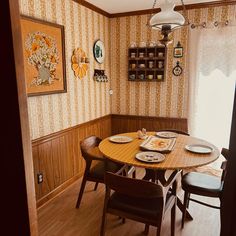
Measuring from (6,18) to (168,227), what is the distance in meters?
2.37

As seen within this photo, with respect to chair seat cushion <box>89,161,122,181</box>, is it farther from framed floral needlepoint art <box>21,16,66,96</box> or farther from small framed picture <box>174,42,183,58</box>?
small framed picture <box>174,42,183,58</box>

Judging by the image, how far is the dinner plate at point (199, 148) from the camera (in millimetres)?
Result: 2260

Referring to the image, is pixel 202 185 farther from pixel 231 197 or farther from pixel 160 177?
pixel 231 197

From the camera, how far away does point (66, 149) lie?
123 inches

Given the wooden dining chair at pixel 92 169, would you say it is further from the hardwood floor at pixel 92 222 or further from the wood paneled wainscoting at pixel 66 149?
the wood paneled wainscoting at pixel 66 149

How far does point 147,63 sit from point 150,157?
87.7 inches

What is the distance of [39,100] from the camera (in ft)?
8.59

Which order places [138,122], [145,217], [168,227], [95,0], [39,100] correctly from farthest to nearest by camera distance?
[138,122], [95,0], [39,100], [168,227], [145,217]

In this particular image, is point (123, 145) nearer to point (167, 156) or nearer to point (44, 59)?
point (167, 156)

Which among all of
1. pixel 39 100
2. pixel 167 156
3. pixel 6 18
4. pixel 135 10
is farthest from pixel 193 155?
pixel 135 10

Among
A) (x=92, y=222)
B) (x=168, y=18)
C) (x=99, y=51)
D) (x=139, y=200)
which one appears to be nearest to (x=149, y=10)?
(x=99, y=51)

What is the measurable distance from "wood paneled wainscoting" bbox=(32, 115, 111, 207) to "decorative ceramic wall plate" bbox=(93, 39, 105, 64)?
1038 mm

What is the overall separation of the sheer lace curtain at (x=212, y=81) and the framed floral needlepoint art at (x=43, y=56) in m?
2.02

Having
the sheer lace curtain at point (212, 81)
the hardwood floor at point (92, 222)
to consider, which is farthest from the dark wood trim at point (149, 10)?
the hardwood floor at point (92, 222)
